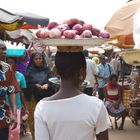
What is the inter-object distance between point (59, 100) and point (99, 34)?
1.89 ft

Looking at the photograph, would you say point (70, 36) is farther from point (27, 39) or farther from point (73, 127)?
point (27, 39)

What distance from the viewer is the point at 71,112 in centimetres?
283

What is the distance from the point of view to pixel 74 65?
9.46 ft

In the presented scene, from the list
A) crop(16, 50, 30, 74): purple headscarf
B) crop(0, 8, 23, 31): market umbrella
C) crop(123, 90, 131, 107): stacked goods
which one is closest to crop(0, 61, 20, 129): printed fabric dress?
crop(0, 8, 23, 31): market umbrella

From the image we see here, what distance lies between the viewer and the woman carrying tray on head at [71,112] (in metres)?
2.82

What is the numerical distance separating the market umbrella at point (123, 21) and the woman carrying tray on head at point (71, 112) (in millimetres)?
4839

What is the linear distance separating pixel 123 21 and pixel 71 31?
5031 millimetres

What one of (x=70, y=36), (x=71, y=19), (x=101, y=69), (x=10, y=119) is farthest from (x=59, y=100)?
(x=101, y=69)

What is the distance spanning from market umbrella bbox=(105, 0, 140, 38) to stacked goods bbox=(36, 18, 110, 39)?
15.0 ft

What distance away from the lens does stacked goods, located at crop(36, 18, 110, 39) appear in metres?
3.00

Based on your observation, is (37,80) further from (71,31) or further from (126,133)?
(71,31)

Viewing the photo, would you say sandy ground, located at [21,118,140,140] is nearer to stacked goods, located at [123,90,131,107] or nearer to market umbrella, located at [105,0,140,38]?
stacked goods, located at [123,90,131,107]

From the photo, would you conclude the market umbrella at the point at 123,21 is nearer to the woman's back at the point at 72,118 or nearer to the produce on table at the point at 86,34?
the produce on table at the point at 86,34

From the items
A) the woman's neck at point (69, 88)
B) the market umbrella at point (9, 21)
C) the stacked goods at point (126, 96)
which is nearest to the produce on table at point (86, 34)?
the woman's neck at point (69, 88)
